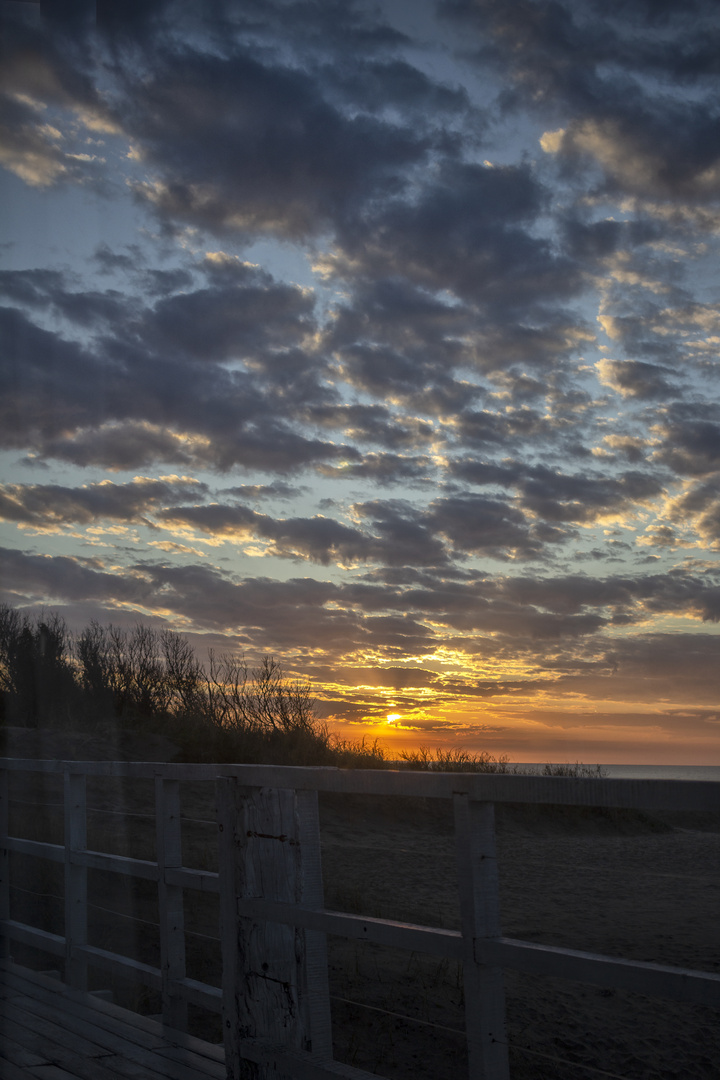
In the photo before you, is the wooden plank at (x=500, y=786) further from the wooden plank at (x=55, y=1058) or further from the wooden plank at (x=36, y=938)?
the wooden plank at (x=36, y=938)

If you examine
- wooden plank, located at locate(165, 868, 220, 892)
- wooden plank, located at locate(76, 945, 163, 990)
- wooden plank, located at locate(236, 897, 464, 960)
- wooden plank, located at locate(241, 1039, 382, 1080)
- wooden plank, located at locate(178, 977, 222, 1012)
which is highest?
wooden plank, located at locate(236, 897, 464, 960)

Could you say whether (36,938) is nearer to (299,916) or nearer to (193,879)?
(193,879)

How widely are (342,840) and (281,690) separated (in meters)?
5.98

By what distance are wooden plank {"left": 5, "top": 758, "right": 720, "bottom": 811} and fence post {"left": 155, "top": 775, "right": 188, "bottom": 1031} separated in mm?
784

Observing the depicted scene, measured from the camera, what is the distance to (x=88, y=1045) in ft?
11.8

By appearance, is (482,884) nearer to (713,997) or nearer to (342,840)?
(713,997)

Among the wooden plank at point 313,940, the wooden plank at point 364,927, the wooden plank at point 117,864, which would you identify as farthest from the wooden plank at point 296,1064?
the wooden plank at point 117,864

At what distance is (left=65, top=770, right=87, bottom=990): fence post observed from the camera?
461cm

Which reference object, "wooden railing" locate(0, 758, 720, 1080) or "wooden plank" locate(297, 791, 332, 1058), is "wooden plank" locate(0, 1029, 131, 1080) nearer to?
"wooden railing" locate(0, 758, 720, 1080)

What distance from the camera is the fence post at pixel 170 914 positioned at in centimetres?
379

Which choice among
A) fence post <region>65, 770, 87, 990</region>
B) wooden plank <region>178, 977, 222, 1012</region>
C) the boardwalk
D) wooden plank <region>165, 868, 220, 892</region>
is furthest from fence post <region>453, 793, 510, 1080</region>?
fence post <region>65, 770, 87, 990</region>

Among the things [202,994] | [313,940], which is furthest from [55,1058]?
[313,940]

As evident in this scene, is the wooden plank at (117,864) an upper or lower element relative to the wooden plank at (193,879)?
lower

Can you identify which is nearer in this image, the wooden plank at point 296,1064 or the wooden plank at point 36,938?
the wooden plank at point 296,1064
